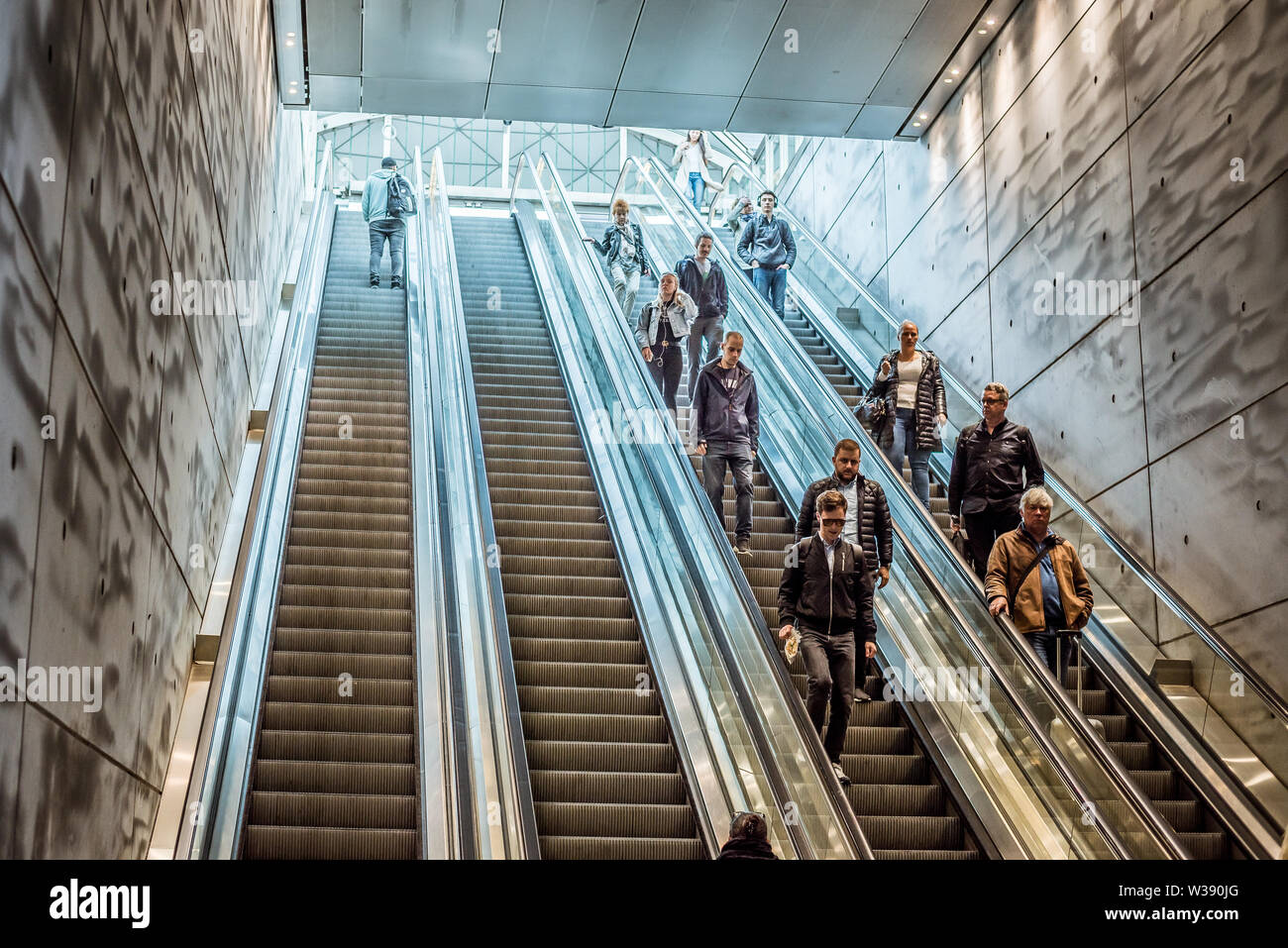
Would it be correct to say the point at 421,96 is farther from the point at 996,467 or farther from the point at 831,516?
the point at 831,516

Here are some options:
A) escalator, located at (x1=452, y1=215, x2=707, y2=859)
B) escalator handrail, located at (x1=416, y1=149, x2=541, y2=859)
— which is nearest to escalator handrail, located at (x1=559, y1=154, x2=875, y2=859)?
escalator, located at (x1=452, y1=215, x2=707, y2=859)

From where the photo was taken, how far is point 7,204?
3.57 metres

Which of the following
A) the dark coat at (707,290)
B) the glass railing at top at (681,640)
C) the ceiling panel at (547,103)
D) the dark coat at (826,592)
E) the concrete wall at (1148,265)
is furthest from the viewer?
the ceiling panel at (547,103)

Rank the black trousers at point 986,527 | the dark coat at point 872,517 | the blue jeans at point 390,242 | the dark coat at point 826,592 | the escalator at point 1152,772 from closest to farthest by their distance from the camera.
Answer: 1. the escalator at point 1152,772
2. the dark coat at point 826,592
3. the dark coat at point 872,517
4. the black trousers at point 986,527
5. the blue jeans at point 390,242

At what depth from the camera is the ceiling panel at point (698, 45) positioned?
1245cm

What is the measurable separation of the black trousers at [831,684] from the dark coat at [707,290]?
18.0ft

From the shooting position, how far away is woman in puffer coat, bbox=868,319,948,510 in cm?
949

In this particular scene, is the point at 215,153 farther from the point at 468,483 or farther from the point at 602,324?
the point at 602,324

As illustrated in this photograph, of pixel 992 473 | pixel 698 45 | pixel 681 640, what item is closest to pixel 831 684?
pixel 681 640

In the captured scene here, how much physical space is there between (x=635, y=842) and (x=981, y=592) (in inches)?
97.2

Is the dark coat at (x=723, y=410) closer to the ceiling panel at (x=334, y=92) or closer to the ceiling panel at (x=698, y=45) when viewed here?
the ceiling panel at (x=698, y=45)

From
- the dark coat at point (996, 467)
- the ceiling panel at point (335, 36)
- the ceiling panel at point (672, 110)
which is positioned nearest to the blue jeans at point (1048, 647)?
the dark coat at point (996, 467)

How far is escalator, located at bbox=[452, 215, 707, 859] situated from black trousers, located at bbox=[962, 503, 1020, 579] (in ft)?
7.01
